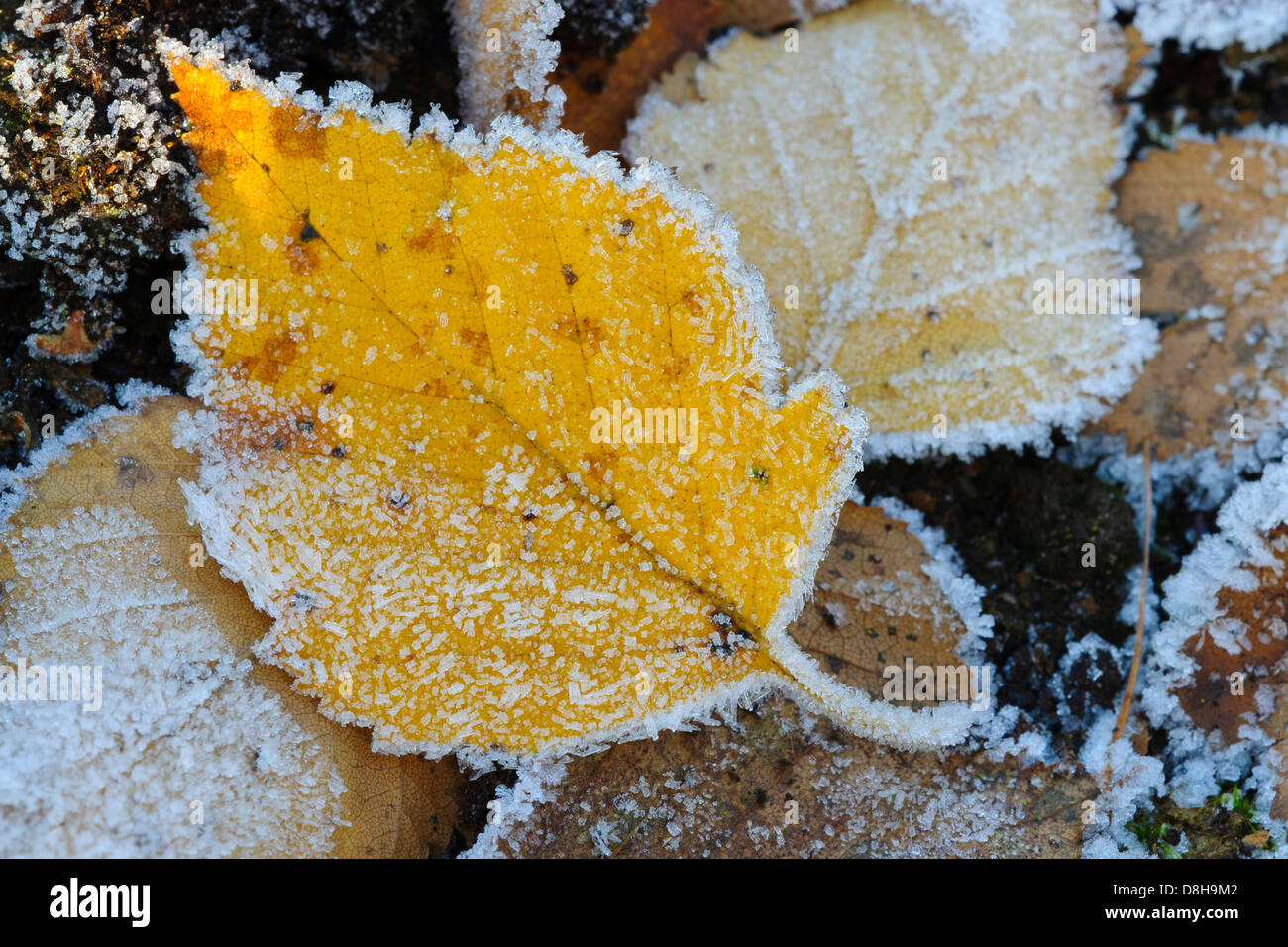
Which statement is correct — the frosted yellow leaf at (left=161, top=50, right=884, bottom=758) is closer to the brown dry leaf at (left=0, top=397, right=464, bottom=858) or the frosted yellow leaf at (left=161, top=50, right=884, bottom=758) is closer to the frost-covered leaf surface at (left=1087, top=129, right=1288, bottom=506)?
the brown dry leaf at (left=0, top=397, right=464, bottom=858)

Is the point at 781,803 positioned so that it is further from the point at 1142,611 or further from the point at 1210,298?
the point at 1210,298

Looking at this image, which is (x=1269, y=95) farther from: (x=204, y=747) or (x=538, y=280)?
(x=204, y=747)

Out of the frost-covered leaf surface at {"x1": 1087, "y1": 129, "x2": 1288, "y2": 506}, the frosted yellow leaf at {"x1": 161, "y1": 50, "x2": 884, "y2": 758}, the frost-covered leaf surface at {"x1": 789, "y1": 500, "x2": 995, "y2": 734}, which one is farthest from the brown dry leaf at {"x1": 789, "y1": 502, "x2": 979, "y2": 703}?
the frost-covered leaf surface at {"x1": 1087, "y1": 129, "x2": 1288, "y2": 506}

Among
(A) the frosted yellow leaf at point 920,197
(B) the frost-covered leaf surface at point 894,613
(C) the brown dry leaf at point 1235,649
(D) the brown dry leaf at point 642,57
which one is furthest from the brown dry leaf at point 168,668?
(C) the brown dry leaf at point 1235,649

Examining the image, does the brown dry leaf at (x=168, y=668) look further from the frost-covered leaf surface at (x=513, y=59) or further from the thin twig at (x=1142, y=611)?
the thin twig at (x=1142, y=611)

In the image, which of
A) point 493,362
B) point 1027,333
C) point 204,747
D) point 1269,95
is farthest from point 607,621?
point 1269,95

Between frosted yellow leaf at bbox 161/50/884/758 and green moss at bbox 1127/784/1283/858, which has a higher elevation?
frosted yellow leaf at bbox 161/50/884/758
